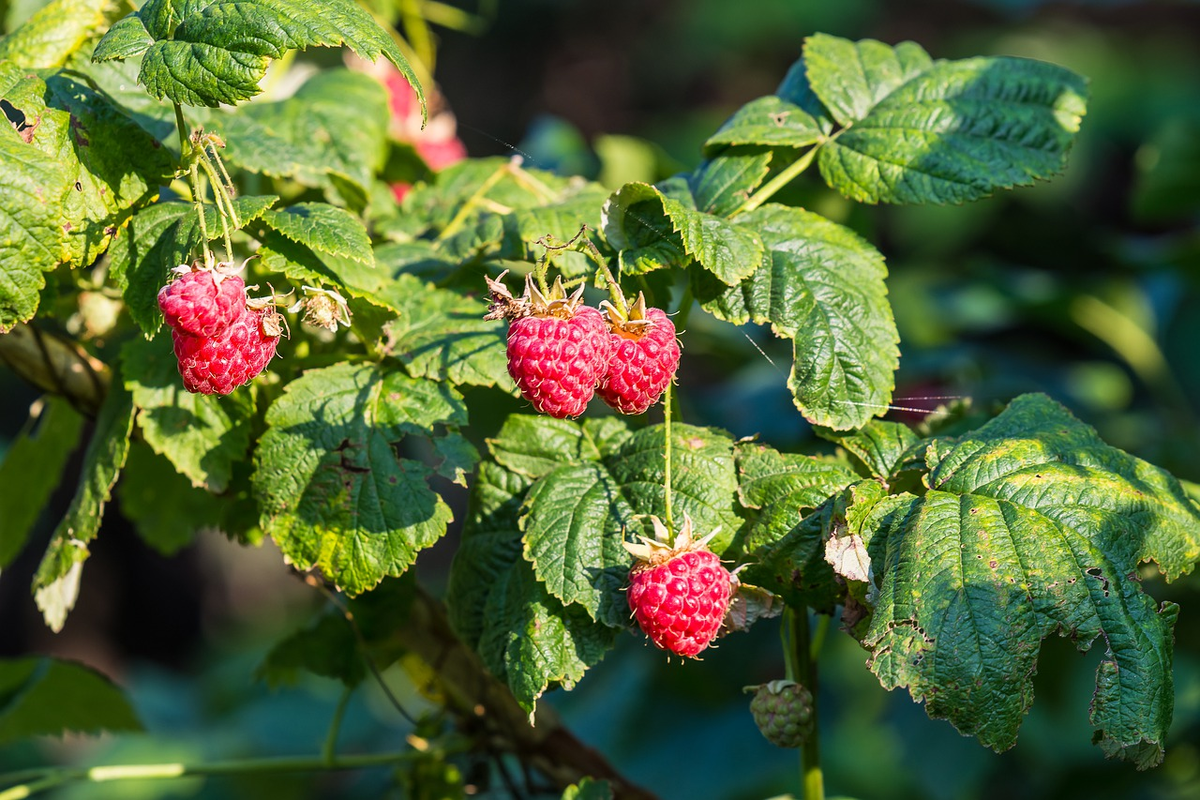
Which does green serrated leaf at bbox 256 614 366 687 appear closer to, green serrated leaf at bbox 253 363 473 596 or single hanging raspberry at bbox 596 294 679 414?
green serrated leaf at bbox 253 363 473 596

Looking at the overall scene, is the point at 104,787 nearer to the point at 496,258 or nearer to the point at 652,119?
the point at 496,258

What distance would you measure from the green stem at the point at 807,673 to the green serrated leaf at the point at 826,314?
191mm

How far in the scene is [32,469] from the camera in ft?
4.04

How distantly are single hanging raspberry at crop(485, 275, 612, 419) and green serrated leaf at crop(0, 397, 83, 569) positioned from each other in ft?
2.08

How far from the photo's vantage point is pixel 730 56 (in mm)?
6289

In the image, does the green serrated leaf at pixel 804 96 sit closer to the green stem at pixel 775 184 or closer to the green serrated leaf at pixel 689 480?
the green stem at pixel 775 184

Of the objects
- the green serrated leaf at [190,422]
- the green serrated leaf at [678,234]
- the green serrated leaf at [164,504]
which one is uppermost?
the green serrated leaf at [678,234]

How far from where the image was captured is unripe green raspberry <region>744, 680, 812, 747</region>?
0.92m

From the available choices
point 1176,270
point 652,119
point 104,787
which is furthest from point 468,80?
point 1176,270

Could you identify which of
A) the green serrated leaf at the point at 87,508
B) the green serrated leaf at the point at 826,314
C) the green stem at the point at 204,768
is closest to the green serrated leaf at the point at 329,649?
the green stem at the point at 204,768

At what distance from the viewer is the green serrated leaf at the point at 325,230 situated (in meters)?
0.85

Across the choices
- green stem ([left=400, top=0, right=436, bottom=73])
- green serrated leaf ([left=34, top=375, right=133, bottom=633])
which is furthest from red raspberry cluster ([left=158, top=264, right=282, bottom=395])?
green stem ([left=400, top=0, right=436, bottom=73])

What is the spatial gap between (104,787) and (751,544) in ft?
10.9

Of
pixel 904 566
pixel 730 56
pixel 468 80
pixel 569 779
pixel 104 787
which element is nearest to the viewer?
pixel 904 566
